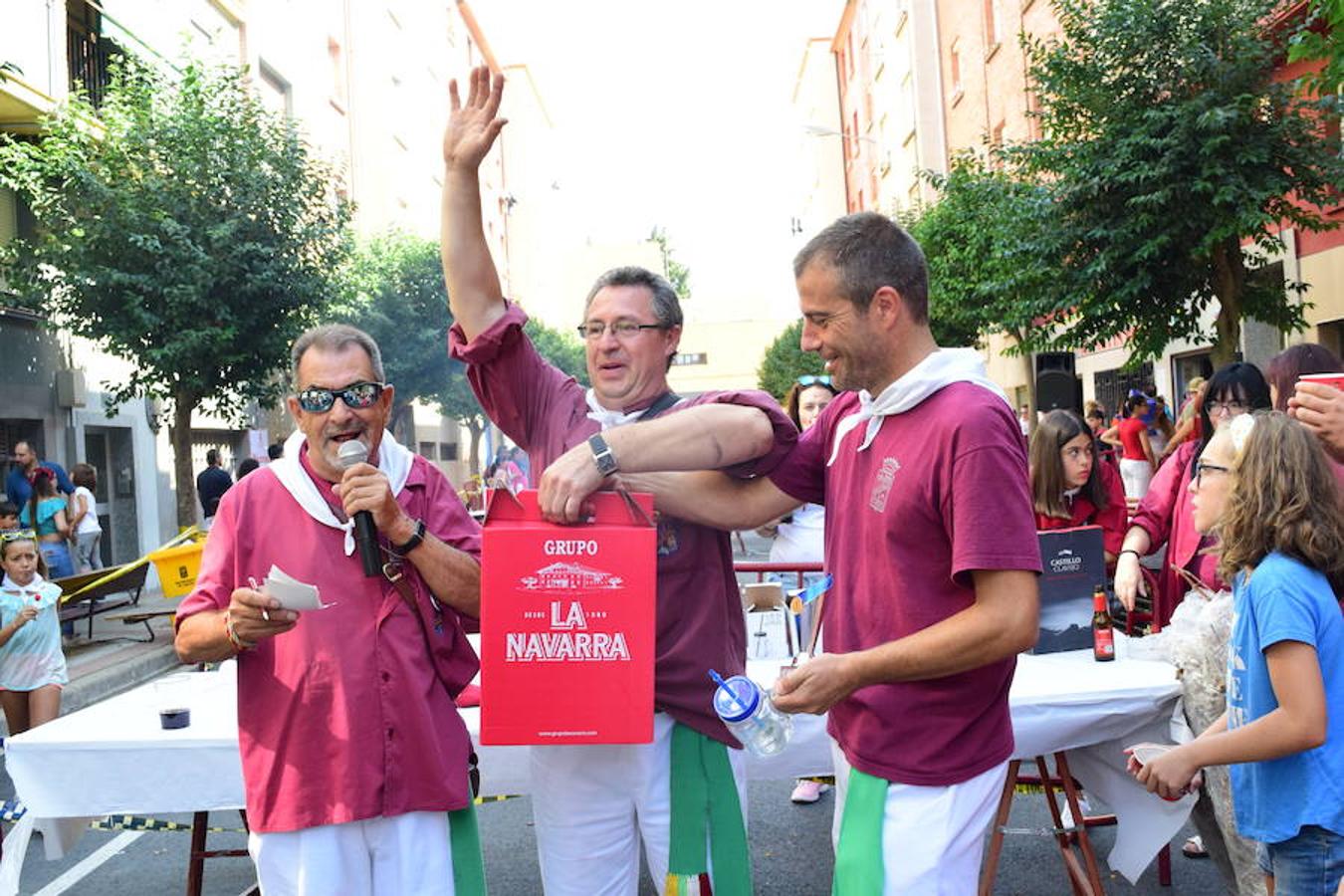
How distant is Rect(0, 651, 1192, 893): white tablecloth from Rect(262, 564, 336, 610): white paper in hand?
61.6 inches

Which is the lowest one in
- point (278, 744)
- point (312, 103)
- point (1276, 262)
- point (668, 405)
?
point (278, 744)

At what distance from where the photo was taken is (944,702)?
91.4 inches

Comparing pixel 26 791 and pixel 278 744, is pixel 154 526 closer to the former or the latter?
pixel 26 791

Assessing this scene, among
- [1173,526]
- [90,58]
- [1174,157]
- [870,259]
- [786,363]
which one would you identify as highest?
[90,58]

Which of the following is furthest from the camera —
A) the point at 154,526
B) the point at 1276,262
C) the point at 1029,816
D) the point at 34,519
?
the point at 154,526

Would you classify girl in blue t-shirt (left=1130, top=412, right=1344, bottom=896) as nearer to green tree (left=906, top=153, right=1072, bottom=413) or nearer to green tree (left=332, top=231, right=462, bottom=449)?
green tree (left=906, top=153, right=1072, bottom=413)

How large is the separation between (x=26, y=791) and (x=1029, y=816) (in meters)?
4.28

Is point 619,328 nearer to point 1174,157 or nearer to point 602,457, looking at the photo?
point 602,457

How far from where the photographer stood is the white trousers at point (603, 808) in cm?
287

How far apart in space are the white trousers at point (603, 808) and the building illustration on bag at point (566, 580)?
59cm

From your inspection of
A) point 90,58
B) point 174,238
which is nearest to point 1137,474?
point 174,238

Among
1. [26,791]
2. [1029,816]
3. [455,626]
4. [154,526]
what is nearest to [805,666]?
[455,626]

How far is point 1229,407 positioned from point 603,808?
3717mm

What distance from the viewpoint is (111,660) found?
10797mm
